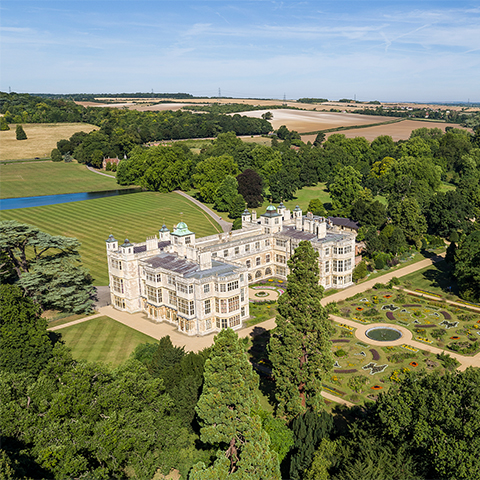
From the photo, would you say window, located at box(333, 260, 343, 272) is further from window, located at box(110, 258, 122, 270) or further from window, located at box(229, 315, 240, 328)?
window, located at box(110, 258, 122, 270)

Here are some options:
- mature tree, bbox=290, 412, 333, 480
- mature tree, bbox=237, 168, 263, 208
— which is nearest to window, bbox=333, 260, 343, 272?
mature tree, bbox=290, 412, 333, 480

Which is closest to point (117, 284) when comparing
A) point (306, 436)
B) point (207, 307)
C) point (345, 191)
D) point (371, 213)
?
point (207, 307)

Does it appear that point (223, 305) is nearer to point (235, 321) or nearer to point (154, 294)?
point (235, 321)

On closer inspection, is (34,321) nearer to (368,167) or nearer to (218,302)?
(218,302)

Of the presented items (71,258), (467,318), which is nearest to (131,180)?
(71,258)

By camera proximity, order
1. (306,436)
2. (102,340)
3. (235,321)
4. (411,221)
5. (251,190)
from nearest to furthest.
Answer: (306,436)
(102,340)
(235,321)
(411,221)
(251,190)
